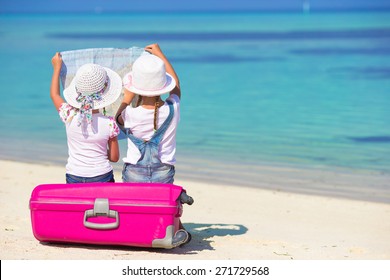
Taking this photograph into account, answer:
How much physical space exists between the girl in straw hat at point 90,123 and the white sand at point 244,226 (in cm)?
53

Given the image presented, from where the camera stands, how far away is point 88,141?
518 cm

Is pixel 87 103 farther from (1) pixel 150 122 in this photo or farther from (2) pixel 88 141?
(1) pixel 150 122

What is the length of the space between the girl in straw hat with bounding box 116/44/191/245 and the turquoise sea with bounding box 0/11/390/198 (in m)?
4.05

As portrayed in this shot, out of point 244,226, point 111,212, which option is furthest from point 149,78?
point 244,226

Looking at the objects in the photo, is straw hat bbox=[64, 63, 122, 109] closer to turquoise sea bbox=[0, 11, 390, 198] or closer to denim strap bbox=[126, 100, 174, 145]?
denim strap bbox=[126, 100, 174, 145]

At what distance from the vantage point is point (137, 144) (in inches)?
207

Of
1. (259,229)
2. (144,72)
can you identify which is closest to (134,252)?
(144,72)

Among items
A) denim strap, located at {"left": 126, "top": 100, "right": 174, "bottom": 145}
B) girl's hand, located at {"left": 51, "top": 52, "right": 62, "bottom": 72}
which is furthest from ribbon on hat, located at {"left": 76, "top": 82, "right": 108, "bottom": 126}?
girl's hand, located at {"left": 51, "top": 52, "right": 62, "bottom": 72}

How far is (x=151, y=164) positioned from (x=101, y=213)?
50 centimetres

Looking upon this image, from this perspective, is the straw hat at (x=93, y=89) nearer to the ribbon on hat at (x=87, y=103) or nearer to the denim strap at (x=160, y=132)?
the ribbon on hat at (x=87, y=103)

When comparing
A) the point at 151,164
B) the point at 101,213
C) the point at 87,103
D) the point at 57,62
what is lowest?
the point at 101,213

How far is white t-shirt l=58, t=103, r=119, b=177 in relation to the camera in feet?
16.9

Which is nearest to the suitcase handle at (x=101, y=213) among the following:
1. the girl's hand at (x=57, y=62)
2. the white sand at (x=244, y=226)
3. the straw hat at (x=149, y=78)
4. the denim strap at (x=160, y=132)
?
the white sand at (x=244, y=226)

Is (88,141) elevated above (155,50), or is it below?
below
